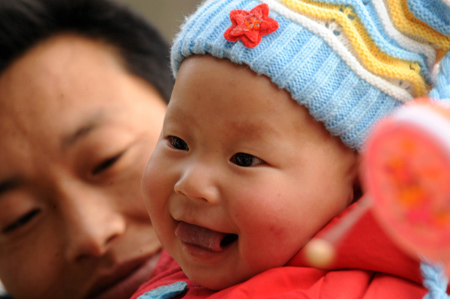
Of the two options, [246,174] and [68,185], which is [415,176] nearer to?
[246,174]

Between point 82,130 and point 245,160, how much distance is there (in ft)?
1.69

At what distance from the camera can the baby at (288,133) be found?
880 mm

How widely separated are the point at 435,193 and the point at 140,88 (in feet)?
3.55

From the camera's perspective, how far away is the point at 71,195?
1225 millimetres

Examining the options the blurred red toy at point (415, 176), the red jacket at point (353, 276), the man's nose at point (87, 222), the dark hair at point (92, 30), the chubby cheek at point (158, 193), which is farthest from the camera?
the dark hair at point (92, 30)

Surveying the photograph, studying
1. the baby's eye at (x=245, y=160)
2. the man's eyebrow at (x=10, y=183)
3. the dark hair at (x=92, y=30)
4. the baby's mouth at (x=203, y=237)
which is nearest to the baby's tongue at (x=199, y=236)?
the baby's mouth at (x=203, y=237)

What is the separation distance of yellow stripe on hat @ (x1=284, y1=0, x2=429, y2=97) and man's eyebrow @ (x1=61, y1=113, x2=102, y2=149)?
57cm

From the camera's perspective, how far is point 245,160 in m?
0.91

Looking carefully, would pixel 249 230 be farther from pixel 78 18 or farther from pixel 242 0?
pixel 78 18

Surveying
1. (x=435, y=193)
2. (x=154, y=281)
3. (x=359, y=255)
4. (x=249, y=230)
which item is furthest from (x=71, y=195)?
(x=435, y=193)

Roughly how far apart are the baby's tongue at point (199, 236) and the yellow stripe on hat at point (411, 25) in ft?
1.60

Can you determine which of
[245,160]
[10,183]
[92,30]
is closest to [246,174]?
[245,160]

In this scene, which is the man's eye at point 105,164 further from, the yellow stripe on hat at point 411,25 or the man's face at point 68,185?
the yellow stripe on hat at point 411,25

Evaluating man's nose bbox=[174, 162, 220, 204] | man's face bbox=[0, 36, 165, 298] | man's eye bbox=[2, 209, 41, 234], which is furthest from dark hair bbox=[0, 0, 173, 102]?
man's nose bbox=[174, 162, 220, 204]
